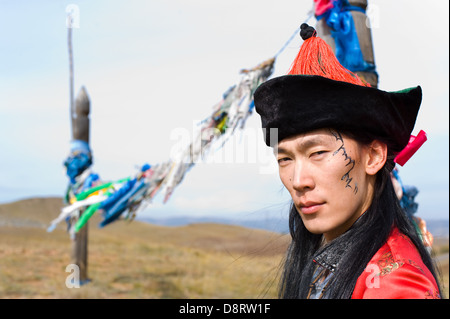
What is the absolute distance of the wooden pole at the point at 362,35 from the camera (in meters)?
2.80

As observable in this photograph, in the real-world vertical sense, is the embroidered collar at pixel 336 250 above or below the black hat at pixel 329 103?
below

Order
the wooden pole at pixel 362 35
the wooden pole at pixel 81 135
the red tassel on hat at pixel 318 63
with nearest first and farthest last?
the red tassel on hat at pixel 318 63 < the wooden pole at pixel 362 35 < the wooden pole at pixel 81 135

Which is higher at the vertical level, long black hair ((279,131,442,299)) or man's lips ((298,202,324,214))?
man's lips ((298,202,324,214))

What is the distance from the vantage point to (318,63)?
1.45m

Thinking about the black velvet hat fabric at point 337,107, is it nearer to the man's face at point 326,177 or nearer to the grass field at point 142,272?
the man's face at point 326,177

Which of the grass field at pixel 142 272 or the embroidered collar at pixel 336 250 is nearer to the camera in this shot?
the embroidered collar at pixel 336 250

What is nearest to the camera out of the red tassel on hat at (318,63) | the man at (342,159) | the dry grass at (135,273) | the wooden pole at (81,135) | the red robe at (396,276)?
the red robe at (396,276)

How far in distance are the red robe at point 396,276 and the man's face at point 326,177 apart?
163 mm

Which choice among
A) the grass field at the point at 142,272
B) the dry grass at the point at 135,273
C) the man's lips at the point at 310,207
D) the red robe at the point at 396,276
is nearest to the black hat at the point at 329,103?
the man's lips at the point at 310,207

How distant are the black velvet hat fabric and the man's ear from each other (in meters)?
0.03

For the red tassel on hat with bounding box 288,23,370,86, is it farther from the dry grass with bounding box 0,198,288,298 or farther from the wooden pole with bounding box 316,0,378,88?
the dry grass with bounding box 0,198,288,298

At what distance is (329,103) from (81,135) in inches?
224

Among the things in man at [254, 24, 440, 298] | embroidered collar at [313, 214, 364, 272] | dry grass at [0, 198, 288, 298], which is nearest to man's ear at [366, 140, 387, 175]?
man at [254, 24, 440, 298]

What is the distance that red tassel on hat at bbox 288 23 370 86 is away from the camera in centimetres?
143
